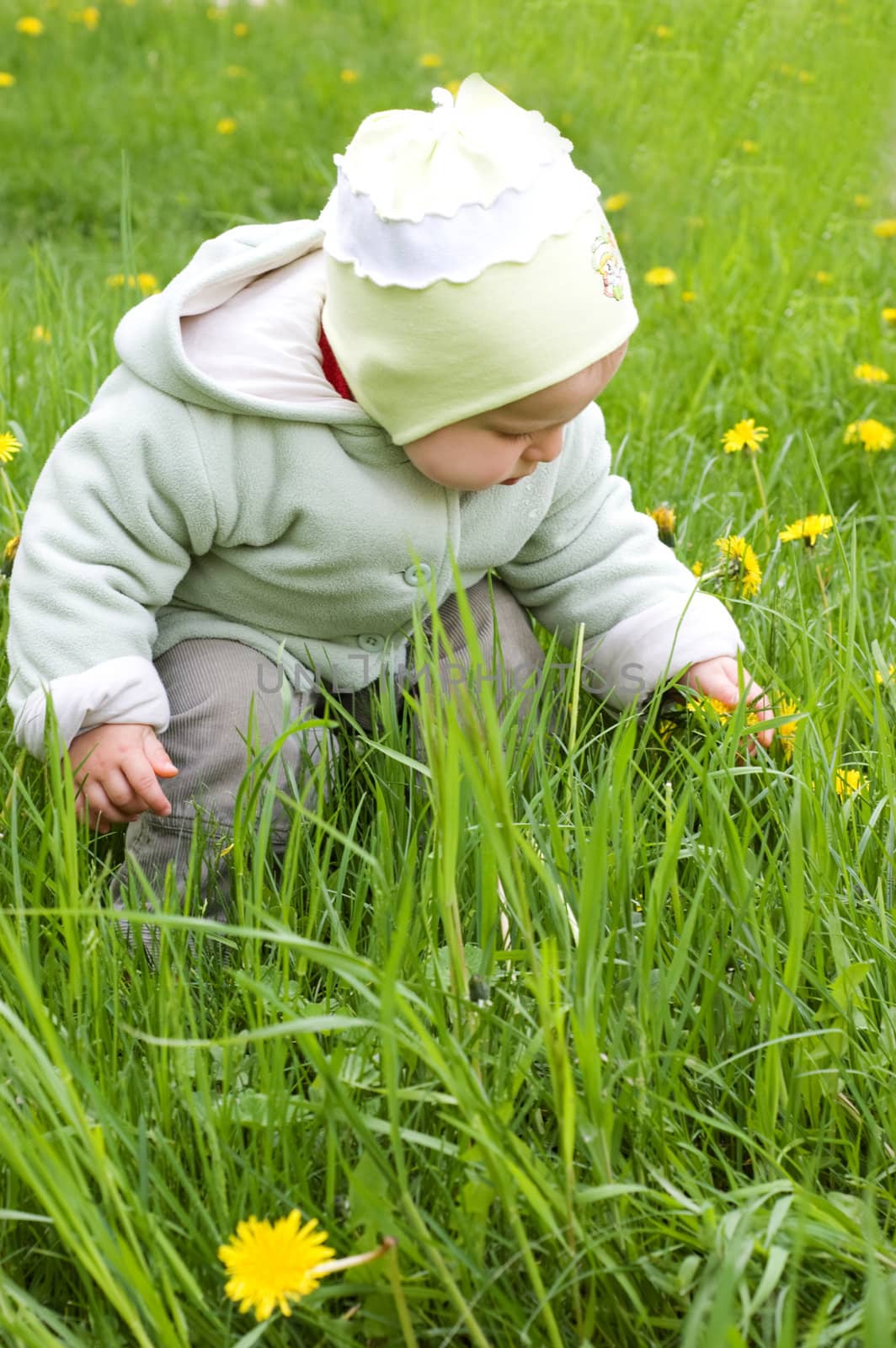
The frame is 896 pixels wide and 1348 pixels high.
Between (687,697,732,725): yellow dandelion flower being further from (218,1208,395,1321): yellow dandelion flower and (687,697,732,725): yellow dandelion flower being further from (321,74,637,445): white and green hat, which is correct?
(218,1208,395,1321): yellow dandelion flower

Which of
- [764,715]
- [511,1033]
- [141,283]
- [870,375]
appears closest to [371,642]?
[764,715]

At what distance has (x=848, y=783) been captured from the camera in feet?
4.66

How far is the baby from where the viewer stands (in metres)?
1.30

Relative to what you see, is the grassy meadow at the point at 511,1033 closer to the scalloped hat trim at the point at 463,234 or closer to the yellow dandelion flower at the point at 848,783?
the yellow dandelion flower at the point at 848,783

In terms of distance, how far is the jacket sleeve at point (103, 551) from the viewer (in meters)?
1.46

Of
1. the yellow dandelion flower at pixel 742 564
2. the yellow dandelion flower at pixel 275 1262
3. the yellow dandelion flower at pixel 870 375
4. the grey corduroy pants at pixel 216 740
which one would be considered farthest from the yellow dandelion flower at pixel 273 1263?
the yellow dandelion flower at pixel 870 375

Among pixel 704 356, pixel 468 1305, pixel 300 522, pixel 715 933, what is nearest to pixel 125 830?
pixel 300 522

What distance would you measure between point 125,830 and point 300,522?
0.40 meters

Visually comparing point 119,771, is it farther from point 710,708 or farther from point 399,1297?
point 399,1297

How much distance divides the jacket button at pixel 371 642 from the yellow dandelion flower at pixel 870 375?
4.21 feet

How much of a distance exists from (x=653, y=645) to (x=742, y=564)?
0.51 ft

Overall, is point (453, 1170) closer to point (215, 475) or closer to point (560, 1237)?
point (560, 1237)

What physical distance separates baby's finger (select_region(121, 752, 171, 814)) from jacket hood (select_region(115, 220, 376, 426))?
0.37 m

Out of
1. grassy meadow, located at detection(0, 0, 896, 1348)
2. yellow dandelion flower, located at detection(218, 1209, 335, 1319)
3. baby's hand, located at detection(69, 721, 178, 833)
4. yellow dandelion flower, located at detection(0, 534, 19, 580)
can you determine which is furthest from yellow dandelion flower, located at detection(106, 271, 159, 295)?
yellow dandelion flower, located at detection(218, 1209, 335, 1319)
